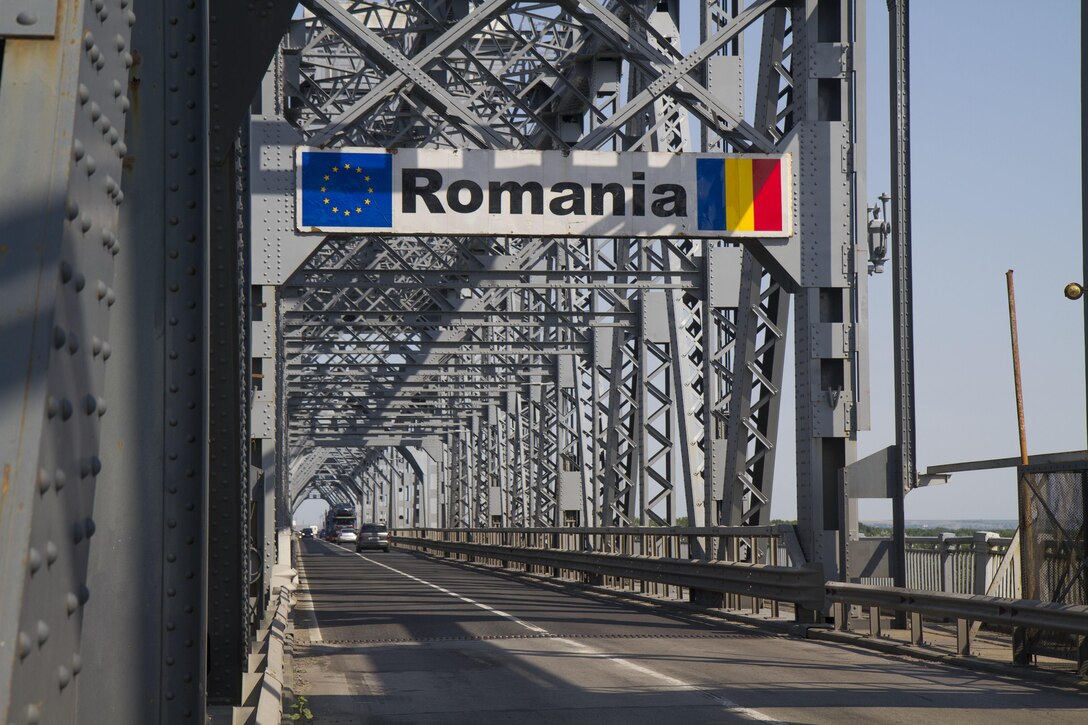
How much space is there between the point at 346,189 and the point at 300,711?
761cm

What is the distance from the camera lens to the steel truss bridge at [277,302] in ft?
7.95

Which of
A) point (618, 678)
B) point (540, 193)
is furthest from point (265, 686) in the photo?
point (540, 193)

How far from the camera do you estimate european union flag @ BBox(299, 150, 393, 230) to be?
15664 millimetres

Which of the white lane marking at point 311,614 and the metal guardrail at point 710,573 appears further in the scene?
the white lane marking at point 311,614

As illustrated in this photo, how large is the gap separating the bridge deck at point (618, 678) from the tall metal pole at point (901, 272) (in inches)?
68.4

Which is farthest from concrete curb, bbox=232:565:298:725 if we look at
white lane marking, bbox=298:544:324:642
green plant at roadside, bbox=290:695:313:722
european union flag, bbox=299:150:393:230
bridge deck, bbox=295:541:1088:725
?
european union flag, bbox=299:150:393:230

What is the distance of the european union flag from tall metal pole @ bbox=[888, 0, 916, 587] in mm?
5628

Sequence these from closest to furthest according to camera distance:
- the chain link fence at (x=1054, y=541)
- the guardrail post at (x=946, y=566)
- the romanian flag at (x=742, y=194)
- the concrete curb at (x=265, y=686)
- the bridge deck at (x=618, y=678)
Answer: the concrete curb at (x=265, y=686) → the bridge deck at (x=618, y=678) → the chain link fence at (x=1054, y=541) → the romanian flag at (x=742, y=194) → the guardrail post at (x=946, y=566)

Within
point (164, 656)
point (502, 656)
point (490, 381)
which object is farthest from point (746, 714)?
point (490, 381)

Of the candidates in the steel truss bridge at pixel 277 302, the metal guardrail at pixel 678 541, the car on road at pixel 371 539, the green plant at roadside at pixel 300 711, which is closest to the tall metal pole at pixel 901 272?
the steel truss bridge at pixel 277 302

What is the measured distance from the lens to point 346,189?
15812mm

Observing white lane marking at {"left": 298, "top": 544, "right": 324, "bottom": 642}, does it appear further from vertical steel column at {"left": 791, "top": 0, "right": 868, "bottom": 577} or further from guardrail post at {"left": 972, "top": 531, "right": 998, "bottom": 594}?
guardrail post at {"left": 972, "top": 531, "right": 998, "bottom": 594}

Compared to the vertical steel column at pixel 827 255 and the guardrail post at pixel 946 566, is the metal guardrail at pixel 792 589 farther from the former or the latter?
the vertical steel column at pixel 827 255

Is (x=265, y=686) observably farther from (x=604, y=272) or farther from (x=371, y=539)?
(x=371, y=539)
